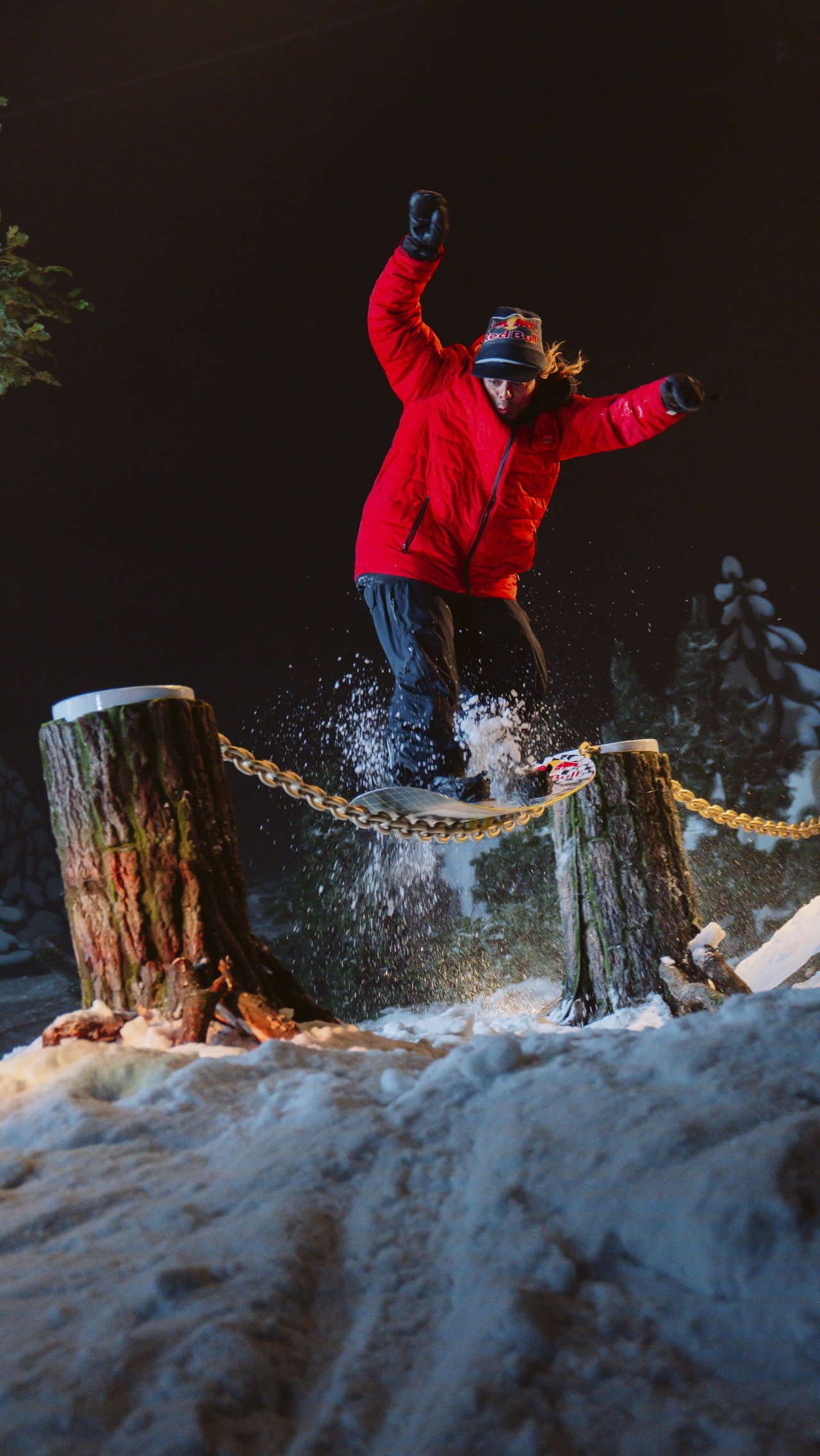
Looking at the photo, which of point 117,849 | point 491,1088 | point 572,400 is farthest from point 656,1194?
→ point 572,400

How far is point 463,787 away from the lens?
127 inches

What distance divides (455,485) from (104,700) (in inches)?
74.8

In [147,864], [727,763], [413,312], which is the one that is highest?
[413,312]

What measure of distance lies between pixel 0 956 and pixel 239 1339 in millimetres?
11014

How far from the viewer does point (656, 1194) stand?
Answer: 3.02ft

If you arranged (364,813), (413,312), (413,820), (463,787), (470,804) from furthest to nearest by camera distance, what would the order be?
(413,312) < (463,787) < (470,804) < (413,820) < (364,813)

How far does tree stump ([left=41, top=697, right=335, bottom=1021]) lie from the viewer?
6.43 ft

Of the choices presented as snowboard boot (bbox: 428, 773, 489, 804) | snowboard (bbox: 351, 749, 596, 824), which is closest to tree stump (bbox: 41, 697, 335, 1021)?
snowboard (bbox: 351, 749, 596, 824)

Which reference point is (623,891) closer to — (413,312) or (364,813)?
(364,813)

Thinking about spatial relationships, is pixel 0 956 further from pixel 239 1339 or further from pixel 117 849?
pixel 239 1339

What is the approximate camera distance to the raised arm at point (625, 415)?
10.6ft

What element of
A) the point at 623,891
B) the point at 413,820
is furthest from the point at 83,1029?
the point at 623,891

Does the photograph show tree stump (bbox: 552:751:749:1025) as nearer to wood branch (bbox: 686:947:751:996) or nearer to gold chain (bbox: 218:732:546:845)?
wood branch (bbox: 686:947:751:996)

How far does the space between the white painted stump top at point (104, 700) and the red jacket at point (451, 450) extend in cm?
156
